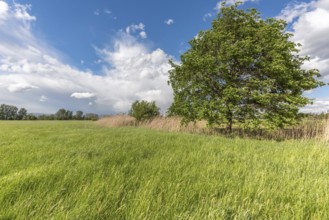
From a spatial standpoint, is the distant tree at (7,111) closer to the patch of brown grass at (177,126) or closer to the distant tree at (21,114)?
the distant tree at (21,114)

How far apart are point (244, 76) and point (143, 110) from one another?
42.1 ft

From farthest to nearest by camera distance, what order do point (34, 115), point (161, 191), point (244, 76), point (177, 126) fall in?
point (34, 115), point (177, 126), point (244, 76), point (161, 191)

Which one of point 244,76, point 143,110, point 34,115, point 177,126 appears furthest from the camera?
point 34,115

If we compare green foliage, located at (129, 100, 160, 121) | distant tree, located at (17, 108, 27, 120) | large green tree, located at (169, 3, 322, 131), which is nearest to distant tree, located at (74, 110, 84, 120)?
distant tree, located at (17, 108, 27, 120)

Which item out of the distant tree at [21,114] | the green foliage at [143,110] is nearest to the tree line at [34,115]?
→ the distant tree at [21,114]

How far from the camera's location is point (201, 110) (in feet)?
28.8

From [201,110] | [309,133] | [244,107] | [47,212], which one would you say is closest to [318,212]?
[47,212]

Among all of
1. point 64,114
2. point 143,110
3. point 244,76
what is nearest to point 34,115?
point 64,114

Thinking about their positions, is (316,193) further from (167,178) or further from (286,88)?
(286,88)

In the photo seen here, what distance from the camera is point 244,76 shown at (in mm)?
9805

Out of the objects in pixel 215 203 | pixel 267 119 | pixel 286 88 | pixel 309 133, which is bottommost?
pixel 215 203

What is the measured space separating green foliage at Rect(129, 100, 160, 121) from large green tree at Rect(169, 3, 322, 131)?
1044 centimetres

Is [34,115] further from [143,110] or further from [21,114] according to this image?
[143,110]

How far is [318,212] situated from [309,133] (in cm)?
821
